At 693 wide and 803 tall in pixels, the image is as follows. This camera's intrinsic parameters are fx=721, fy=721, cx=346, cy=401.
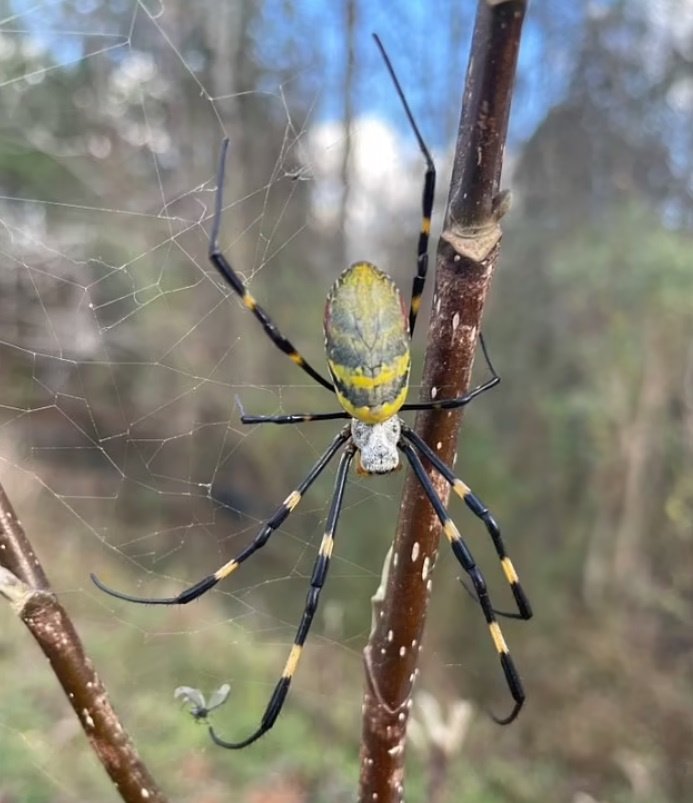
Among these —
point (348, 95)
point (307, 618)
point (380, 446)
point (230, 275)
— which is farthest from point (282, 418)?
point (348, 95)

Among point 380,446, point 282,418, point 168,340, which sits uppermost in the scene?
point 282,418

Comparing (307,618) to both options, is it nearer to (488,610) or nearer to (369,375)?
(488,610)

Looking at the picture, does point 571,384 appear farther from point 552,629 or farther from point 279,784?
point 279,784

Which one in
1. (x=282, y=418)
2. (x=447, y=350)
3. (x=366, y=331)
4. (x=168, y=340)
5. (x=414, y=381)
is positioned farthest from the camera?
(x=168, y=340)

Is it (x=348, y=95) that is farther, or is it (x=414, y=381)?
(x=348, y=95)

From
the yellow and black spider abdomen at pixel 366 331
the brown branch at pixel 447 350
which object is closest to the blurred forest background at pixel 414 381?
the yellow and black spider abdomen at pixel 366 331

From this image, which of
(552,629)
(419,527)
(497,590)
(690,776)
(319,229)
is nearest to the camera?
(419,527)

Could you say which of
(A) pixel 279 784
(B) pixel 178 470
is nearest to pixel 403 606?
(A) pixel 279 784
